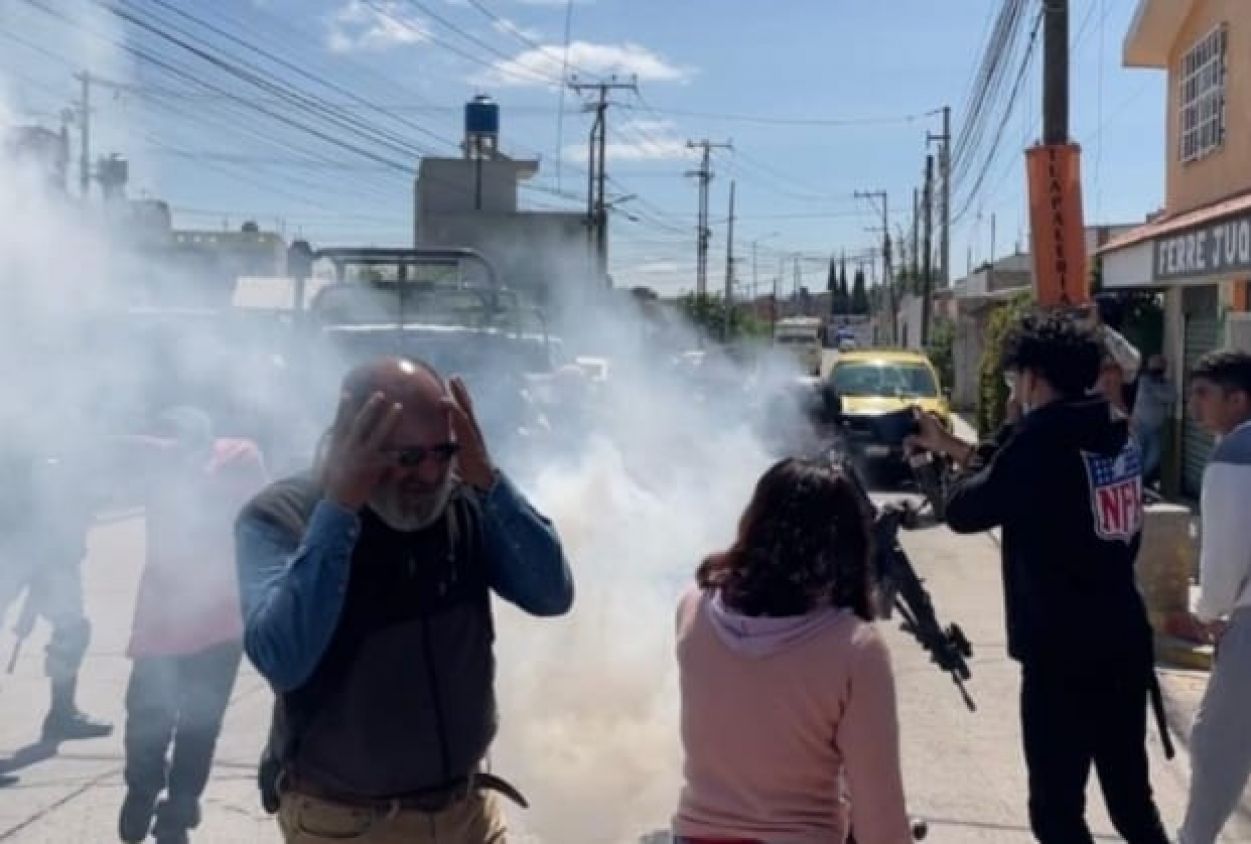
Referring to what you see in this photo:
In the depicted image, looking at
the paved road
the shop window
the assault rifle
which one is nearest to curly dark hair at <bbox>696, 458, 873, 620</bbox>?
the assault rifle

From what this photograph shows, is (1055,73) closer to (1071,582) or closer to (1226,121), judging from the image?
(1226,121)

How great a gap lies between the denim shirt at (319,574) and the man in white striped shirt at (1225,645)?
2.30 metres

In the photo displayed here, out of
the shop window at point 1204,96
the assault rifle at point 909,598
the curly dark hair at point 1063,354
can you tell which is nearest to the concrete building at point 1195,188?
the shop window at point 1204,96

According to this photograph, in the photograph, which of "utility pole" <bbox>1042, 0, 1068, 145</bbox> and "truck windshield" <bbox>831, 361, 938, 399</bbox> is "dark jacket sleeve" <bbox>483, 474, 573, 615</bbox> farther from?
"truck windshield" <bbox>831, 361, 938, 399</bbox>

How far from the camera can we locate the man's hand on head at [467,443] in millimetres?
2621

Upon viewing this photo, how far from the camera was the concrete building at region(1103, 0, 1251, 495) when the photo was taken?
12.1 meters

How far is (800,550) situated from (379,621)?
29.7 inches

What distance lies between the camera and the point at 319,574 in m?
2.43

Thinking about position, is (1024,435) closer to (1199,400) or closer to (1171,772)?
(1199,400)

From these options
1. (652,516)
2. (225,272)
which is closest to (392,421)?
(652,516)

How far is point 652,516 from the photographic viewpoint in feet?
27.0

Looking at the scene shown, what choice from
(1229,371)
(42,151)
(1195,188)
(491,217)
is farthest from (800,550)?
(491,217)

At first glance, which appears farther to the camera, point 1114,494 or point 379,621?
point 1114,494

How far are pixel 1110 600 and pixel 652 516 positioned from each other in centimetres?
449
